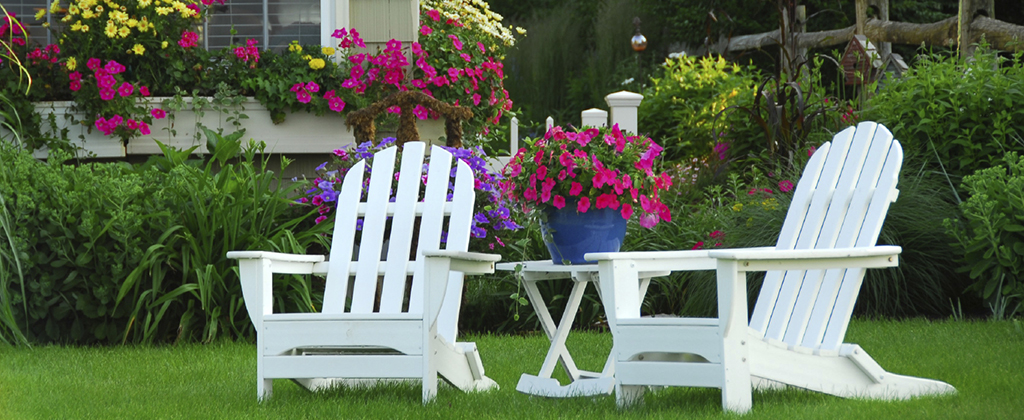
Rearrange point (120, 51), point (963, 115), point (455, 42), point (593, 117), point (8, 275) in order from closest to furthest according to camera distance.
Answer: point (8, 275) → point (963, 115) → point (120, 51) → point (455, 42) → point (593, 117)

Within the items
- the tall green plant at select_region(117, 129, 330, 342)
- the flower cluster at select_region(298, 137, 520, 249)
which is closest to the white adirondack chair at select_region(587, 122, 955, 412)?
the flower cluster at select_region(298, 137, 520, 249)

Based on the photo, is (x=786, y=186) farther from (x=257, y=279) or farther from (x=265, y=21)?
(x=265, y=21)

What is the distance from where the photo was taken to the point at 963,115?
15.8 ft

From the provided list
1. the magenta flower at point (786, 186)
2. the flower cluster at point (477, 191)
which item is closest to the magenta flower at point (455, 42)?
the flower cluster at point (477, 191)

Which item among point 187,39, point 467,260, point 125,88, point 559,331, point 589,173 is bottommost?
point 559,331

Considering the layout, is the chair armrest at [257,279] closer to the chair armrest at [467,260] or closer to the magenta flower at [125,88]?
the chair armrest at [467,260]

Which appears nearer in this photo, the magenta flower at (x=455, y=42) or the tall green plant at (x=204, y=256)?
the tall green plant at (x=204, y=256)

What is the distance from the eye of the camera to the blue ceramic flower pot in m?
3.03

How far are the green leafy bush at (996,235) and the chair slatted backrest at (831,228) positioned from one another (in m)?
1.25

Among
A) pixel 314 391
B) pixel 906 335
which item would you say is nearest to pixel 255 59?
pixel 314 391

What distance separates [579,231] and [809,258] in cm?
73

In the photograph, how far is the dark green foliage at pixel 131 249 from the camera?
4.08m

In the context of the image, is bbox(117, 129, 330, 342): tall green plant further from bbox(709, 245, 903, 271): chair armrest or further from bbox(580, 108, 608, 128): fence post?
bbox(580, 108, 608, 128): fence post

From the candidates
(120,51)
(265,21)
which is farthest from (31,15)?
(265,21)
